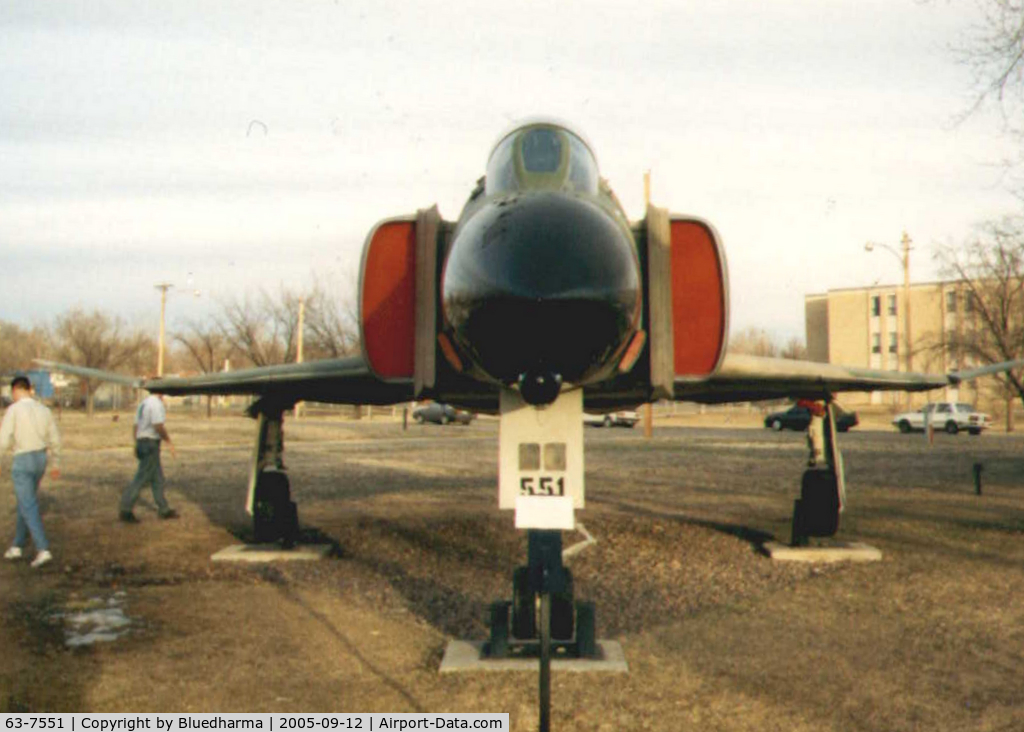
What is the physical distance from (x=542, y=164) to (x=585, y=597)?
12.6ft

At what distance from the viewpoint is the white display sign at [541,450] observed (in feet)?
18.2

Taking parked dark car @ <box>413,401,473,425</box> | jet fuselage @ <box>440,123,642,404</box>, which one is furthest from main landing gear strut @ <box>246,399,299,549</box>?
parked dark car @ <box>413,401,473,425</box>

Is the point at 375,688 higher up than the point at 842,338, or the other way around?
the point at 842,338

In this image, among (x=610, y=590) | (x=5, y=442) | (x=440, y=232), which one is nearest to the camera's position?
(x=440, y=232)

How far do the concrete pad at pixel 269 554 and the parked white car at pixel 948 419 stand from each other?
37635mm

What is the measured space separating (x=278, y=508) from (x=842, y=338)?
78344mm

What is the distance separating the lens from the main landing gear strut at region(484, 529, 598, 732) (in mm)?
6203

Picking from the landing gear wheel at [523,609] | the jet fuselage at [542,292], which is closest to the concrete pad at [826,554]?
the landing gear wheel at [523,609]

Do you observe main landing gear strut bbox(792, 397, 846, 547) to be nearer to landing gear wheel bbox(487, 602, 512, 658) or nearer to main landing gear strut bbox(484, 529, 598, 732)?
main landing gear strut bbox(484, 529, 598, 732)

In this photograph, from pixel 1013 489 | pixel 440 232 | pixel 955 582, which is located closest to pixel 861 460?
pixel 1013 489

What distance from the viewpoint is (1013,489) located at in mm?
16094

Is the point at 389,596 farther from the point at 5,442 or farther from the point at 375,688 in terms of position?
the point at 5,442

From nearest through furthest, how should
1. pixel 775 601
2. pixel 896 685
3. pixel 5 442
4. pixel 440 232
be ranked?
pixel 896 685
pixel 440 232
pixel 775 601
pixel 5 442

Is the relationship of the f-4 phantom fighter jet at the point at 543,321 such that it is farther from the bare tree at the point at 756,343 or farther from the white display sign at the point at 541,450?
the bare tree at the point at 756,343
